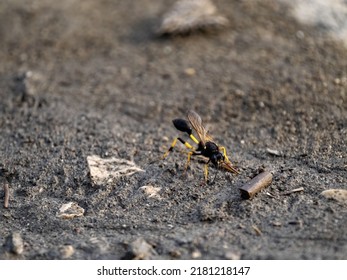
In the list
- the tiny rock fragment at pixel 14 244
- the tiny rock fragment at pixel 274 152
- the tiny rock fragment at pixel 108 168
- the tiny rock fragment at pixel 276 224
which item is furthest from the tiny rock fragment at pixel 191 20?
the tiny rock fragment at pixel 14 244

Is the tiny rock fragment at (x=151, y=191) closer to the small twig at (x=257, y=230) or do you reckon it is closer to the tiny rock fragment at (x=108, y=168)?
the tiny rock fragment at (x=108, y=168)

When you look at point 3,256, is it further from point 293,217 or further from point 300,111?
point 300,111

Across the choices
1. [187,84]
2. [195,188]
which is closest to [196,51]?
[187,84]

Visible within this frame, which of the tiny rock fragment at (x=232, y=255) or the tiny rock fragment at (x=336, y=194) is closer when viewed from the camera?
the tiny rock fragment at (x=232, y=255)

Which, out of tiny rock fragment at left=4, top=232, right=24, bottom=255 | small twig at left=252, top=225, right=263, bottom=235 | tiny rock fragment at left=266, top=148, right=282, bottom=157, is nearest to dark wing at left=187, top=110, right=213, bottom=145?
tiny rock fragment at left=266, top=148, right=282, bottom=157

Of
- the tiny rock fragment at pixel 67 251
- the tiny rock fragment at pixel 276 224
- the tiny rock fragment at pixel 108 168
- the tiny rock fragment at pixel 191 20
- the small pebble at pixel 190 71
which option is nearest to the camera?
the tiny rock fragment at pixel 67 251
